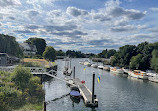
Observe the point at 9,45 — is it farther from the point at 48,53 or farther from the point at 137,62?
the point at 137,62

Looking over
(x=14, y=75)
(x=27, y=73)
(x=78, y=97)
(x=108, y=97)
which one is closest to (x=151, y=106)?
(x=108, y=97)

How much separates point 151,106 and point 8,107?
25132 millimetres

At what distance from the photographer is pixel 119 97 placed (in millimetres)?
31234

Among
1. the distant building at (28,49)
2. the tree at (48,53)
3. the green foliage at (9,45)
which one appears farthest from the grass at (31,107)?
the distant building at (28,49)

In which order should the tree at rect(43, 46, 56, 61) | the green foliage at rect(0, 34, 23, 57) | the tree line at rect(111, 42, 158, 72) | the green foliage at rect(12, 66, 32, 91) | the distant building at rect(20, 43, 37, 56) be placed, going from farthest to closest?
the distant building at rect(20, 43, 37, 56) → the tree at rect(43, 46, 56, 61) → the tree line at rect(111, 42, 158, 72) → the green foliage at rect(0, 34, 23, 57) → the green foliage at rect(12, 66, 32, 91)

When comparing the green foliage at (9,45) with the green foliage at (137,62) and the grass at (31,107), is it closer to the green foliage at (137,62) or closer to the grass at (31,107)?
the grass at (31,107)

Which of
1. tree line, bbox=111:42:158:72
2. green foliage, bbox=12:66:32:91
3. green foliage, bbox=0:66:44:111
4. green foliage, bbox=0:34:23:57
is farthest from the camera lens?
tree line, bbox=111:42:158:72

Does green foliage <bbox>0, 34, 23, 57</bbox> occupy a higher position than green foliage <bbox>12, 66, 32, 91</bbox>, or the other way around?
green foliage <bbox>0, 34, 23, 57</bbox>

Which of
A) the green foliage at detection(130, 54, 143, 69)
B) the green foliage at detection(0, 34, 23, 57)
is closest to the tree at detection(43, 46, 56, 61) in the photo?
the green foliage at detection(0, 34, 23, 57)

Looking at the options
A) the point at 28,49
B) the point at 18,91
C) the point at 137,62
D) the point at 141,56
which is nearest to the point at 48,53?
the point at 28,49

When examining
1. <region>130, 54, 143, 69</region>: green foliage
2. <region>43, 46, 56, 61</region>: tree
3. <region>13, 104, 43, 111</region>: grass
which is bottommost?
<region>13, 104, 43, 111</region>: grass

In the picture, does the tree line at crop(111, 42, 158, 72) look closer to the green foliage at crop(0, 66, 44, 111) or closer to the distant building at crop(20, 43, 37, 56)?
the green foliage at crop(0, 66, 44, 111)

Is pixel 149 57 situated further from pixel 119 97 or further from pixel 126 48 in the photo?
pixel 119 97

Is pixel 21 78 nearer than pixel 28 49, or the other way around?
pixel 21 78
